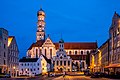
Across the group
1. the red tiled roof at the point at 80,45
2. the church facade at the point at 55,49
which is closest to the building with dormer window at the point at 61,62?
the church facade at the point at 55,49

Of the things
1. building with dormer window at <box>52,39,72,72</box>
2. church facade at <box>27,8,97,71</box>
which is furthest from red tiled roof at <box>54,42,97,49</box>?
building with dormer window at <box>52,39,72,72</box>

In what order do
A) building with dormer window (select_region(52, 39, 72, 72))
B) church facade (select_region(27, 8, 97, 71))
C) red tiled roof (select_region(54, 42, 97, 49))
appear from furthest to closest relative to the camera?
red tiled roof (select_region(54, 42, 97, 49)) < church facade (select_region(27, 8, 97, 71)) < building with dormer window (select_region(52, 39, 72, 72))

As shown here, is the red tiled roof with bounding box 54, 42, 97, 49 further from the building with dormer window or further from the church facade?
the building with dormer window

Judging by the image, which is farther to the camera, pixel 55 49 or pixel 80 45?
pixel 80 45

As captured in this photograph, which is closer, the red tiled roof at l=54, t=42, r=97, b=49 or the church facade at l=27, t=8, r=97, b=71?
the church facade at l=27, t=8, r=97, b=71

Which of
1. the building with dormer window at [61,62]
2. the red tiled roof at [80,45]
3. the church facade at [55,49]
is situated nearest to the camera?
the building with dormer window at [61,62]

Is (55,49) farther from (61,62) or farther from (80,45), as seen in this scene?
(80,45)

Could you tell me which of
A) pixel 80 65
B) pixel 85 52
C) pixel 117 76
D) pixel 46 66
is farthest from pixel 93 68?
pixel 117 76

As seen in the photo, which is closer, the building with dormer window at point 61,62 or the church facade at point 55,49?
the building with dormer window at point 61,62

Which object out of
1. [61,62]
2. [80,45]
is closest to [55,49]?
[61,62]

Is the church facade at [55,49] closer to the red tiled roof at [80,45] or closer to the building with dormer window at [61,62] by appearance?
the red tiled roof at [80,45]

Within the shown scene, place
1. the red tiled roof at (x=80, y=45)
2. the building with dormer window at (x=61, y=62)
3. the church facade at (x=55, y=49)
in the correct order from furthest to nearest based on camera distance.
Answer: the red tiled roof at (x=80, y=45)
the church facade at (x=55, y=49)
the building with dormer window at (x=61, y=62)

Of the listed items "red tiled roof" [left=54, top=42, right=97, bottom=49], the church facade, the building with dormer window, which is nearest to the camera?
the building with dormer window

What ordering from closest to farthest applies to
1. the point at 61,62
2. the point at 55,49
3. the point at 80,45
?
the point at 61,62 < the point at 55,49 < the point at 80,45
